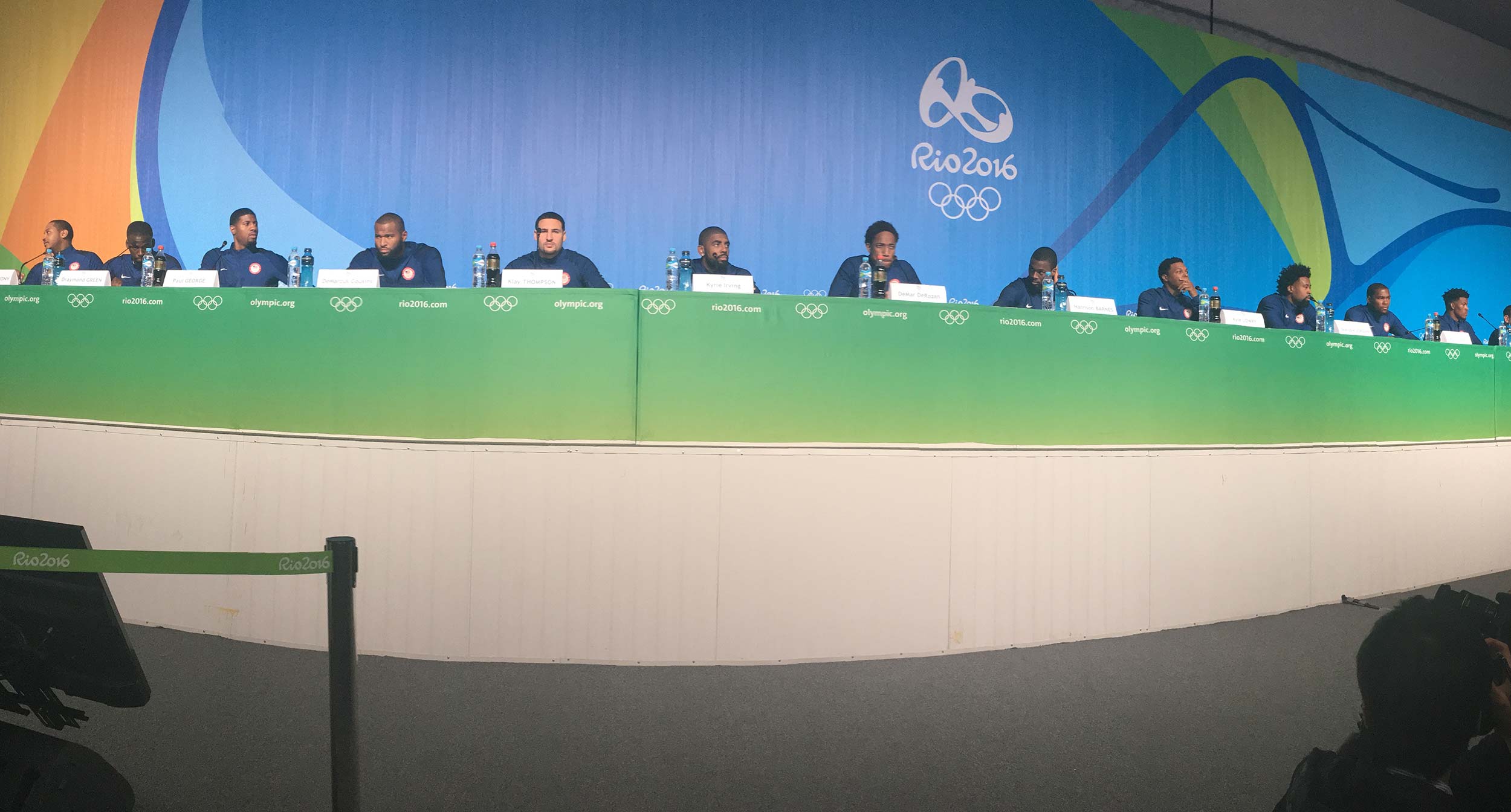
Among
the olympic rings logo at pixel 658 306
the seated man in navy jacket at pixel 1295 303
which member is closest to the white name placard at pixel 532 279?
the olympic rings logo at pixel 658 306

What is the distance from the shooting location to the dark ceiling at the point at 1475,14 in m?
6.55

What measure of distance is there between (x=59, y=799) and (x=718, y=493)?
5.51 ft

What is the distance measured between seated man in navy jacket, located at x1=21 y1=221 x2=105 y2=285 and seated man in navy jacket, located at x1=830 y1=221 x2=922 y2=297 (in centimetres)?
490

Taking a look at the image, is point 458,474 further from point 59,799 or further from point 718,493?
point 59,799

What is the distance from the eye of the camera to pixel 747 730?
2004mm

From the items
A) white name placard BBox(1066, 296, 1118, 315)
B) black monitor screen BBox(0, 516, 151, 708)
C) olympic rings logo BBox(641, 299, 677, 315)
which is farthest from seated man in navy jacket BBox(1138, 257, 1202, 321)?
black monitor screen BBox(0, 516, 151, 708)

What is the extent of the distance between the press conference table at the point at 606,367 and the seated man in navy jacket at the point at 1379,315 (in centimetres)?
313

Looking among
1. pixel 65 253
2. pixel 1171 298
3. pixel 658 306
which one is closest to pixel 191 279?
pixel 658 306

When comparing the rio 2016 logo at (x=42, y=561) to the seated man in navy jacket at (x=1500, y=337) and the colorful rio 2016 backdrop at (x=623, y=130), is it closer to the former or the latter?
the colorful rio 2016 backdrop at (x=623, y=130)

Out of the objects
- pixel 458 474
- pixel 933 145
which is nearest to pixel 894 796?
pixel 458 474

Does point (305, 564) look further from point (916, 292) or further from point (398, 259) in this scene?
point (398, 259)

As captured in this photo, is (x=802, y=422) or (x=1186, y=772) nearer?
(x=1186, y=772)

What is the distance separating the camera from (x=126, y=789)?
1266 millimetres

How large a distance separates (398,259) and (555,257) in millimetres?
914
